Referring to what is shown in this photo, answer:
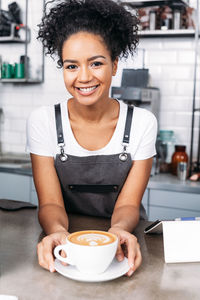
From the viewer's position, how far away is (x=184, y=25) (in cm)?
334

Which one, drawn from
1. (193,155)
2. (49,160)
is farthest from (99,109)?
(193,155)

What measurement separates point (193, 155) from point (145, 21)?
4.03 feet

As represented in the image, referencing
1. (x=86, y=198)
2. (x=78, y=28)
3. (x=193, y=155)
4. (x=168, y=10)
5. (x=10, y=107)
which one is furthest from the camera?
(x=10, y=107)

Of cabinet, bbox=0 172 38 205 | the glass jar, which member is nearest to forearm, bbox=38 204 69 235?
cabinet, bbox=0 172 38 205

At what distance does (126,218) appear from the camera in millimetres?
1388

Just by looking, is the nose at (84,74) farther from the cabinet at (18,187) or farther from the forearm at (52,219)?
the cabinet at (18,187)

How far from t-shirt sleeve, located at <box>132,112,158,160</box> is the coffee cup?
755 mm

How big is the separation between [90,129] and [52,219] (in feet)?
1.82

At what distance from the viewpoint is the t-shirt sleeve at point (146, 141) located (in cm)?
168

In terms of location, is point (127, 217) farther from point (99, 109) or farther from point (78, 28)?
point (78, 28)

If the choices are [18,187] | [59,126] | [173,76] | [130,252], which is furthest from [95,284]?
[173,76]

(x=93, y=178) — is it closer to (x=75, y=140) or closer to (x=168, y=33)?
(x=75, y=140)

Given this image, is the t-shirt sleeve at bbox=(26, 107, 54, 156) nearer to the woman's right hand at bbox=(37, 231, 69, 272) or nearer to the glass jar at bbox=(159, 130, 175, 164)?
the woman's right hand at bbox=(37, 231, 69, 272)

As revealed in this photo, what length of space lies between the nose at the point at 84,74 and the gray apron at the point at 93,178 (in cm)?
30
